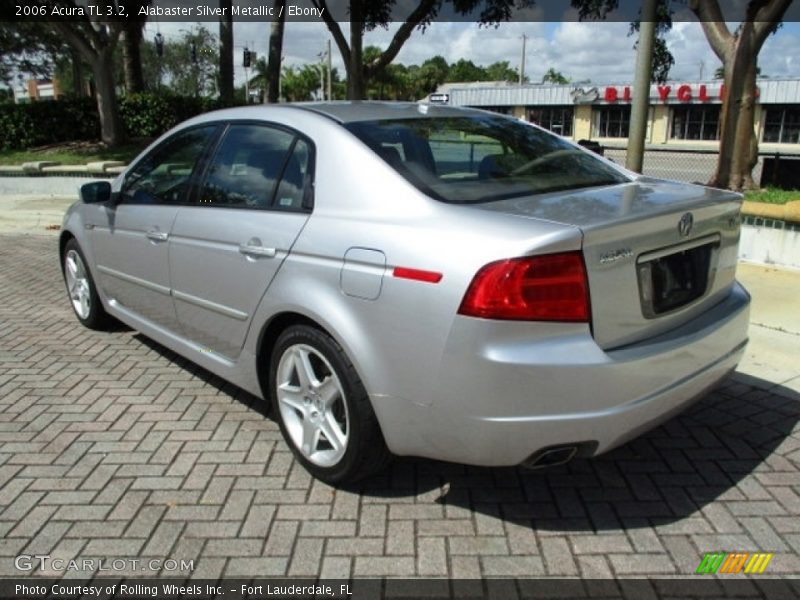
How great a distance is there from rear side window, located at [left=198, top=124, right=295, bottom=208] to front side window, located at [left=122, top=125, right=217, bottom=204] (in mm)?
227

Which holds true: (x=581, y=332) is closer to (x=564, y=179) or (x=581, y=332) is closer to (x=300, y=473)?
(x=564, y=179)

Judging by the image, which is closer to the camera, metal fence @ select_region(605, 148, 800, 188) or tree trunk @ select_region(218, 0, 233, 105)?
metal fence @ select_region(605, 148, 800, 188)

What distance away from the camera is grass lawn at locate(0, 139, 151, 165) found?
16094mm

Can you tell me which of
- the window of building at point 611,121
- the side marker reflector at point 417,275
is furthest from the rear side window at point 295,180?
the window of building at point 611,121

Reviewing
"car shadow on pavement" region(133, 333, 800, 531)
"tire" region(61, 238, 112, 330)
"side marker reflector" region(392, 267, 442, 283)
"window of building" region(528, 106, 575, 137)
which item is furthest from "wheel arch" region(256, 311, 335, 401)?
"window of building" region(528, 106, 575, 137)

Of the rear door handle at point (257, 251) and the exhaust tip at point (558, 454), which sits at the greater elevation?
the rear door handle at point (257, 251)

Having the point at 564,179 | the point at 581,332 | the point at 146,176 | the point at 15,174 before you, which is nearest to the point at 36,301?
the point at 146,176

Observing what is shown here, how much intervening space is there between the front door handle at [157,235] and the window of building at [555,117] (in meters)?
50.0

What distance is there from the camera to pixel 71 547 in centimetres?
269

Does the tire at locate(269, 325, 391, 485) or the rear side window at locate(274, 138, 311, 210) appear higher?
the rear side window at locate(274, 138, 311, 210)

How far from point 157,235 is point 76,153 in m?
15.0

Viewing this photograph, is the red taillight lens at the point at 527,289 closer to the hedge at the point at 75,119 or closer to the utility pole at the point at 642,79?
the utility pole at the point at 642,79

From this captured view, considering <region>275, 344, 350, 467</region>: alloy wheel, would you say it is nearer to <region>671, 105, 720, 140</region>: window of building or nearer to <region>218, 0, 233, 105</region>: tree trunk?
<region>218, 0, 233, 105</region>: tree trunk

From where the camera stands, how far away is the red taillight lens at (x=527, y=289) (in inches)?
91.4
